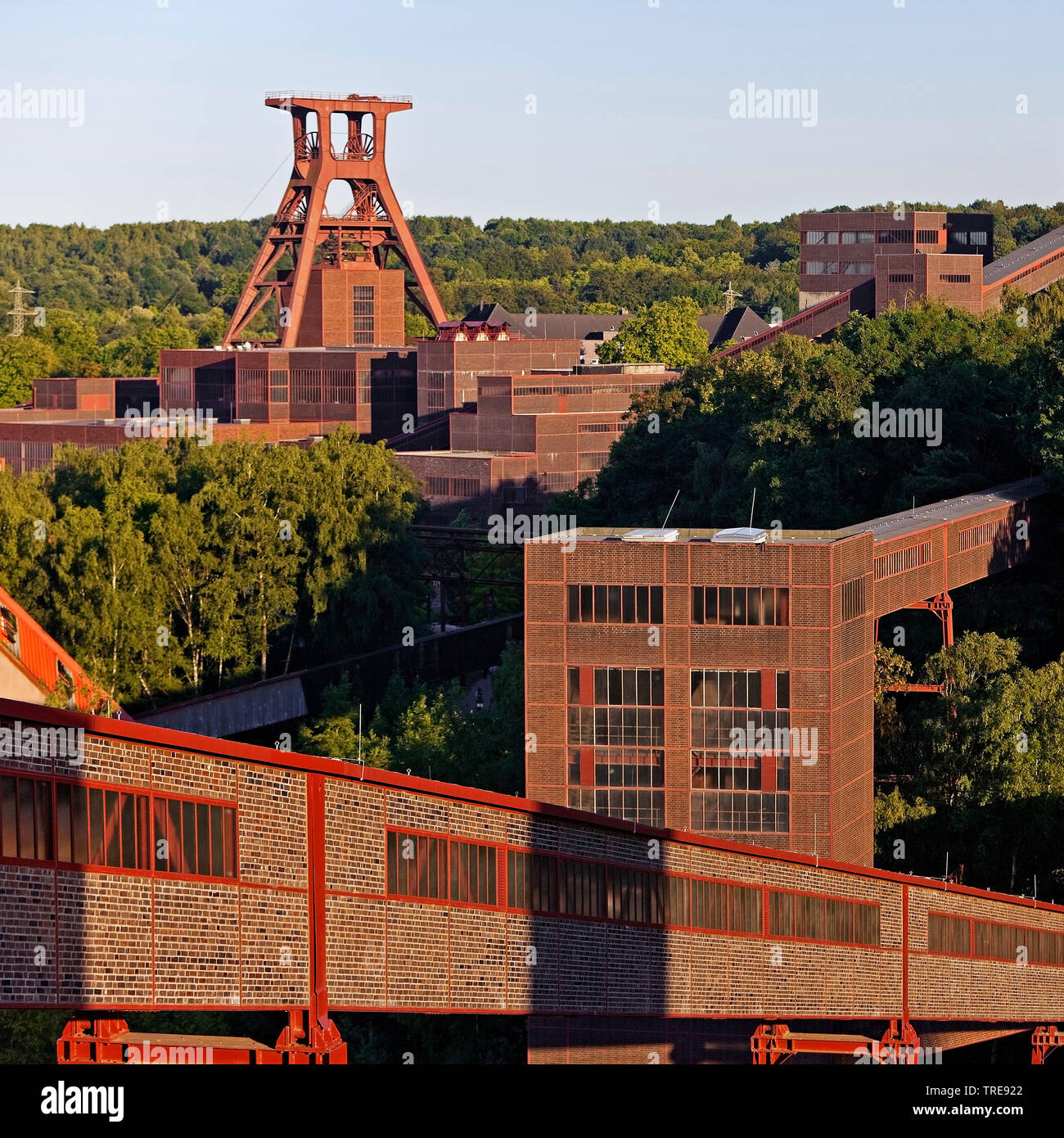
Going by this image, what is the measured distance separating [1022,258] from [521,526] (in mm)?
40654

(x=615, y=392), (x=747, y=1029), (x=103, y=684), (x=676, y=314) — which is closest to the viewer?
(x=747, y=1029)

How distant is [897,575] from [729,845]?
60.2ft

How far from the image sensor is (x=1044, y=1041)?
3356cm

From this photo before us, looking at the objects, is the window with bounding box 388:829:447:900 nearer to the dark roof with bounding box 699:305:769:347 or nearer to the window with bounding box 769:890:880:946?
the window with bounding box 769:890:880:946

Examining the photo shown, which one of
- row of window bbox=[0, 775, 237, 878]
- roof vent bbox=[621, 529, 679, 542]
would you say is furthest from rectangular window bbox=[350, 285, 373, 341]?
row of window bbox=[0, 775, 237, 878]

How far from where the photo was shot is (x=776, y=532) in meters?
41.9

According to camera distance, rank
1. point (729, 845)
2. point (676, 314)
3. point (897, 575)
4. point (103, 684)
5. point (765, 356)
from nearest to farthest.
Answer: point (729, 845) → point (897, 575) → point (103, 684) → point (765, 356) → point (676, 314)

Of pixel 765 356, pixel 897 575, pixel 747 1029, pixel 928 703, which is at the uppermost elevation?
pixel 765 356

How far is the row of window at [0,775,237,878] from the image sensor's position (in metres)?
18.0

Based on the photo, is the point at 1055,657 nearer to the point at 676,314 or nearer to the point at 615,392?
the point at 615,392

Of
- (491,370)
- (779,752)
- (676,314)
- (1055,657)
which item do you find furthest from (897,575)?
(676,314)

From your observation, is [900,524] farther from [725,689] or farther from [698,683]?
[698,683]

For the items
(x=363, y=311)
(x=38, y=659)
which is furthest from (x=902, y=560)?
(x=363, y=311)

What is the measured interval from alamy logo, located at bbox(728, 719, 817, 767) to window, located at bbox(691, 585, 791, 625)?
82.8 inches
